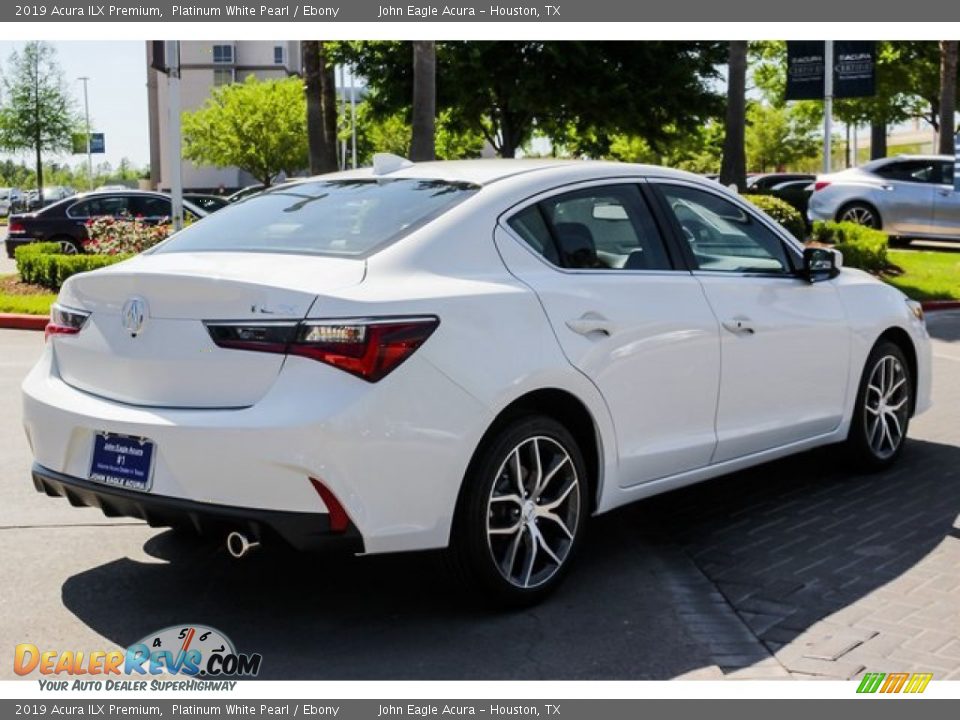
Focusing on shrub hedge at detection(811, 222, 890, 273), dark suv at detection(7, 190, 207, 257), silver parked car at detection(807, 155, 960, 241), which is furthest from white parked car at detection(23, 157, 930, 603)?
dark suv at detection(7, 190, 207, 257)

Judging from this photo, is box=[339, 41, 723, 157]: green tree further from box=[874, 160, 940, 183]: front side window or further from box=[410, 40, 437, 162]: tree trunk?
box=[410, 40, 437, 162]: tree trunk

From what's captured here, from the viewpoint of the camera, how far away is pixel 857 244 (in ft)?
60.4

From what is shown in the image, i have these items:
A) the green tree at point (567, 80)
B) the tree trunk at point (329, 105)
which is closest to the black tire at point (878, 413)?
the tree trunk at point (329, 105)

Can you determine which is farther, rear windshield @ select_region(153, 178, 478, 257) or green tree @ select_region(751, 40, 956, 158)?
green tree @ select_region(751, 40, 956, 158)

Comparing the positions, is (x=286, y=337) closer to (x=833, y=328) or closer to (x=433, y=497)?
(x=433, y=497)

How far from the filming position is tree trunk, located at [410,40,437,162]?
18.7 m

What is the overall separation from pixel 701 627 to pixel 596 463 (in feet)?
2.60

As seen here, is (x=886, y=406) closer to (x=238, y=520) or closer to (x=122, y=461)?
(x=238, y=520)

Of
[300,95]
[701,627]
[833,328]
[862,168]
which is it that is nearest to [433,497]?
[701,627]

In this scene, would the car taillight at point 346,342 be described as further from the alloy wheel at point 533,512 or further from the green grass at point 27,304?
the green grass at point 27,304

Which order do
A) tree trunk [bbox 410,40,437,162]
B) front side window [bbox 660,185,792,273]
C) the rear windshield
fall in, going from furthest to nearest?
tree trunk [bbox 410,40,437,162] → front side window [bbox 660,185,792,273] → the rear windshield

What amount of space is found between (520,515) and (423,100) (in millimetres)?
15088

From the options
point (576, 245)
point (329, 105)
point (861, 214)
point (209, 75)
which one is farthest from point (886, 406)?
point (209, 75)

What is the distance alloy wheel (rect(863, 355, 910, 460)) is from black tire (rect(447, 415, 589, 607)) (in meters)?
2.57
